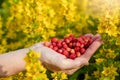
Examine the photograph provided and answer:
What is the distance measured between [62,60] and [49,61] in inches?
4.6

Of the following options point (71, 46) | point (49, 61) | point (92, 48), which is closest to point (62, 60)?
point (49, 61)

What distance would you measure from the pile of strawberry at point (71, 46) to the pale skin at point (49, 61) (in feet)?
0.24

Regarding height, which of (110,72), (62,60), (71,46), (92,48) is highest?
(71,46)

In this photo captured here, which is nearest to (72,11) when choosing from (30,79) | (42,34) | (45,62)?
(42,34)

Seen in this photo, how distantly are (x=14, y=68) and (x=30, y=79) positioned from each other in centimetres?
58

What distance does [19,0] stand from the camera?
4809mm

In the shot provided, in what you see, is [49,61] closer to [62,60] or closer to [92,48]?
[62,60]

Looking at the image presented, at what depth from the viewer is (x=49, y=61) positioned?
11.8 feet

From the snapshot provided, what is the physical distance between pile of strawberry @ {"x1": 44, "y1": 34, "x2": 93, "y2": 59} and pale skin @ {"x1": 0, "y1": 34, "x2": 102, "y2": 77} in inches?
2.9

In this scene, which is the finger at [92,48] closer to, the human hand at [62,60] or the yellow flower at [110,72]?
the human hand at [62,60]

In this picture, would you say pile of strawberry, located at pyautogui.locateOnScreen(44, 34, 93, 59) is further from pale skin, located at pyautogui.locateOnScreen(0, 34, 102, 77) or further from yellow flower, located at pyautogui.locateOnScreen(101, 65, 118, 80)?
yellow flower, located at pyautogui.locateOnScreen(101, 65, 118, 80)

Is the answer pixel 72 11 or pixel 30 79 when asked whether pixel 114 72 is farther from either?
pixel 72 11

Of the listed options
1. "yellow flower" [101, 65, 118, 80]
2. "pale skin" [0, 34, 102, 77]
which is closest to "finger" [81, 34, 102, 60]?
"pale skin" [0, 34, 102, 77]

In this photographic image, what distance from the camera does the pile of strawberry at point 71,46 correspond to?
3781 mm
